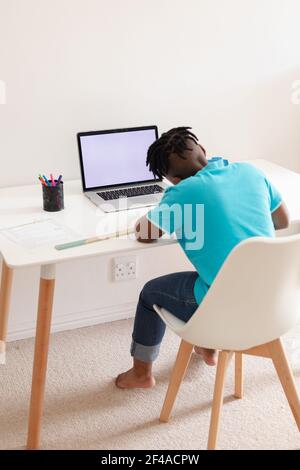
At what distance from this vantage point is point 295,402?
2.12m

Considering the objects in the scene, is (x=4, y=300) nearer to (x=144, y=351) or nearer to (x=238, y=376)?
(x=144, y=351)

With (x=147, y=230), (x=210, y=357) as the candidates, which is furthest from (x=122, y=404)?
(x=147, y=230)

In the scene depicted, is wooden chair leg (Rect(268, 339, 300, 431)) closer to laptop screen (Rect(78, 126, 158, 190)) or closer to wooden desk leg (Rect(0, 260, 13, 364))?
laptop screen (Rect(78, 126, 158, 190))

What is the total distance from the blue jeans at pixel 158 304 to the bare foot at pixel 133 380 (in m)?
0.08

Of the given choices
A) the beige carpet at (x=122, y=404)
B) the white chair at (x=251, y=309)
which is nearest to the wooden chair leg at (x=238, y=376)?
the beige carpet at (x=122, y=404)

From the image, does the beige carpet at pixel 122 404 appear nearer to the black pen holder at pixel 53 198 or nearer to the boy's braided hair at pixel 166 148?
the black pen holder at pixel 53 198

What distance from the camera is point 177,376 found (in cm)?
223

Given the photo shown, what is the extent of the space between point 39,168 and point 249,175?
870 mm

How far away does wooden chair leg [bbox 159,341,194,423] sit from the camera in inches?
86.4

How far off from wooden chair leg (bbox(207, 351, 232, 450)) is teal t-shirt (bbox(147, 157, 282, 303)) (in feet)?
0.72

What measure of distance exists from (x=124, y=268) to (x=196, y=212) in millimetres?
996

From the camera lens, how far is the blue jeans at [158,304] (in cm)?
211
